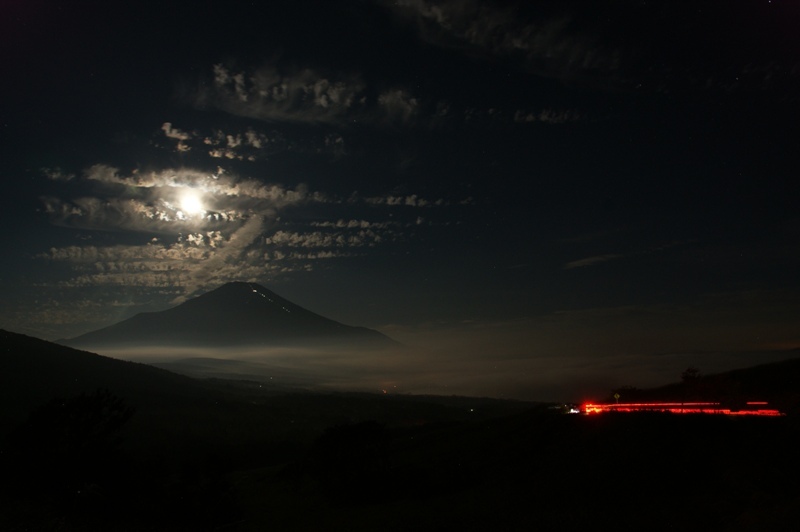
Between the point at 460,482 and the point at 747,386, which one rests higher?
the point at 747,386

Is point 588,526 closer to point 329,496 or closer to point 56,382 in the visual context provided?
point 329,496

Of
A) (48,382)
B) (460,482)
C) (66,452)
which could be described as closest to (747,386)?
(460,482)

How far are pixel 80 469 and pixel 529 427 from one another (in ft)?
149

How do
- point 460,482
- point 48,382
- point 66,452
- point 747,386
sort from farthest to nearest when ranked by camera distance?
point 48,382 < point 747,386 < point 460,482 < point 66,452

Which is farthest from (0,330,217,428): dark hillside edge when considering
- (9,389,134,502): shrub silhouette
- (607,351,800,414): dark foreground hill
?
(607,351,800,414): dark foreground hill

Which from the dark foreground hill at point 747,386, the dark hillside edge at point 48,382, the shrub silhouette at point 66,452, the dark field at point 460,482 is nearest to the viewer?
the dark field at point 460,482

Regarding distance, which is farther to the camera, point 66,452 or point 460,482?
point 460,482

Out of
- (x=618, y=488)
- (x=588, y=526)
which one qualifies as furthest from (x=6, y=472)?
(x=618, y=488)

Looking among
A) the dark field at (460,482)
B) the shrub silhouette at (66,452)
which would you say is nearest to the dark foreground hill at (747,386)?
the dark field at (460,482)

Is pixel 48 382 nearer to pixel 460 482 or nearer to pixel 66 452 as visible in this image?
pixel 66 452

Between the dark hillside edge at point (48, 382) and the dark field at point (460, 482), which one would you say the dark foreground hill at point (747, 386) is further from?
the dark hillside edge at point (48, 382)

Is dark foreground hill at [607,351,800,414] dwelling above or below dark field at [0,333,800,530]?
above

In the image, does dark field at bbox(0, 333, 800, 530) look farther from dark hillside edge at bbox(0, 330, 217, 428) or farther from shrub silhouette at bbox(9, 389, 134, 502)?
dark hillside edge at bbox(0, 330, 217, 428)

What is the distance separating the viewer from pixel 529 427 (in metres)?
64.2
